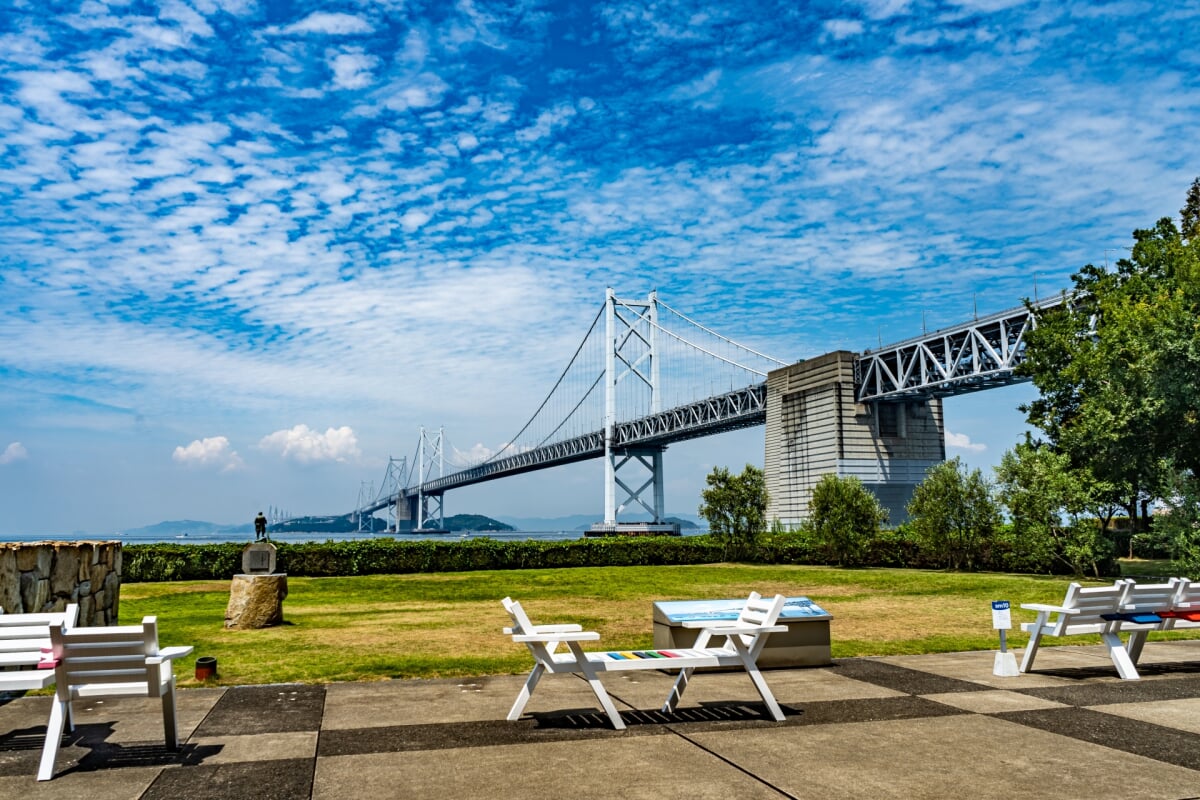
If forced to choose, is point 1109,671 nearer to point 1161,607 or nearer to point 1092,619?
point 1092,619

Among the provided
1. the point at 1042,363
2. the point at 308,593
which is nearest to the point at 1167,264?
the point at 1042,363

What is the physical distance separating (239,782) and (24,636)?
7.00ft

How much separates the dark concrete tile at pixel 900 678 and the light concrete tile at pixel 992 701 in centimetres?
16

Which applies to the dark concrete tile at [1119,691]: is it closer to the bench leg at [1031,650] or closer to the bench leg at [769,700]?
the bench leg at [1031,650]

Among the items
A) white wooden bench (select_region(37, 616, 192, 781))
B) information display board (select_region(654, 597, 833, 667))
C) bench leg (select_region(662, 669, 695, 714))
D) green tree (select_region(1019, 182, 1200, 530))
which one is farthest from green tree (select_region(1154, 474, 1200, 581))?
white wooden bench (select_region(37, 616, 192, 781))

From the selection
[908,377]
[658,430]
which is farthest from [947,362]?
[658,430]

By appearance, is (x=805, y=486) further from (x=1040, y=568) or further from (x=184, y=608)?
(x=184, y=608)

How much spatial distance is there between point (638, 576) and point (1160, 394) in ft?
42.1

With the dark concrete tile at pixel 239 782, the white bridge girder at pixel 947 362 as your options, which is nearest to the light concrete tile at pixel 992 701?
the dark concrete tile at pixel 239 782

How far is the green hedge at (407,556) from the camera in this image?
24.1 m

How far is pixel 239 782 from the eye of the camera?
4.74 metres

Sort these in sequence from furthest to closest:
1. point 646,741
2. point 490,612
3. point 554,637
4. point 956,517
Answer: point 956,517 < point 490,612 < point 554,637 < point 646,741

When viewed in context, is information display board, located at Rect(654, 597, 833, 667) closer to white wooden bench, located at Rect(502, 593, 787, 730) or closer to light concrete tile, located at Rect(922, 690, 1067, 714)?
white wooden bench, located at Rect(502, 593, 787, 730)

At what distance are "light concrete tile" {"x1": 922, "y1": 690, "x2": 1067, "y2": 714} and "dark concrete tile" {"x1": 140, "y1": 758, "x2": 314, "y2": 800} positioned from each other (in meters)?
4.41
